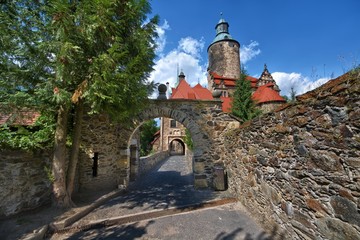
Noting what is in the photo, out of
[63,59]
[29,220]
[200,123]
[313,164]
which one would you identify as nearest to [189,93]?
[200,123]

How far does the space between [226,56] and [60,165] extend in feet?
101

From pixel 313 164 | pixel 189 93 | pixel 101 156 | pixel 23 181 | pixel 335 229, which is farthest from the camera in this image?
pixel 189 93

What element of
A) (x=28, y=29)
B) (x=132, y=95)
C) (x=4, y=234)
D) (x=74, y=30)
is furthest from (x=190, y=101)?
(x=4, y=234)

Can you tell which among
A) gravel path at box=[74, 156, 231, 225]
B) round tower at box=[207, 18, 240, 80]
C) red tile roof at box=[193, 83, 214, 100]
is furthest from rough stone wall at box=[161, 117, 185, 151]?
gravel path at box=[74, 156, 231, 225]

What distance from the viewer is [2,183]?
3980 mm

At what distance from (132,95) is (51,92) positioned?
1.91 m

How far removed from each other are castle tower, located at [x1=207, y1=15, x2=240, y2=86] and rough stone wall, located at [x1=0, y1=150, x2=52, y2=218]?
27.8 metres

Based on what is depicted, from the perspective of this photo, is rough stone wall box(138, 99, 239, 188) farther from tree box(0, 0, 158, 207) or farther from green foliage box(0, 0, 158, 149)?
green foliage box(0, 0, 158, 149)

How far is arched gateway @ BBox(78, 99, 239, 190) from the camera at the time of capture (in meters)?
7.13

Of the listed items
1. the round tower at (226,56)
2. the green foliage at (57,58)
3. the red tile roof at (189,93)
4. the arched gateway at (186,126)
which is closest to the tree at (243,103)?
the red tile roof at (189,93)

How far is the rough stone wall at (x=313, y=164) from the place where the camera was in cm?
198

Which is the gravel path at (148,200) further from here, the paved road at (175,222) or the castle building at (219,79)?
the castle building at (219,79)

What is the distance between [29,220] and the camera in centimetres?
405

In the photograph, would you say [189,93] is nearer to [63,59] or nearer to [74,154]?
[74,154]
